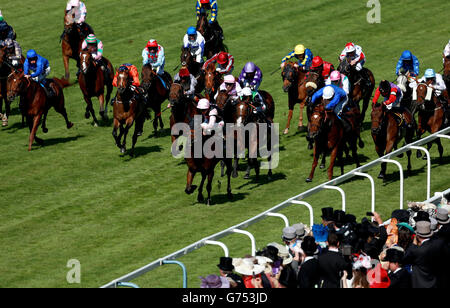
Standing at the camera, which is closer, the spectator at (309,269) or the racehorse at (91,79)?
the spectator at (309,269)

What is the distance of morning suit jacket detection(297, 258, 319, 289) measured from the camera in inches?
374

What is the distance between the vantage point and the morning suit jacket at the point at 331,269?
375 inches

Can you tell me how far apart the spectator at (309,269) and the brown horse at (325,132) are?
708 cm

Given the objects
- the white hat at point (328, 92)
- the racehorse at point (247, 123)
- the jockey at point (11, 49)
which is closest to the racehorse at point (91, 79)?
the jockey at point (11, 49)

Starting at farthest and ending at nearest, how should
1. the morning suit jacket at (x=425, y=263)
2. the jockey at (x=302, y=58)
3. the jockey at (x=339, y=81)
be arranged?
1. the jockey at (x=302, y=58)
2. the jockey at (x=339, y=81)
3. the morning suit jacket at (x=425, y=263)

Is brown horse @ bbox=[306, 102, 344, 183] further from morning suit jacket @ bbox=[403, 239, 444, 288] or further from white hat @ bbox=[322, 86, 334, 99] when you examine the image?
morning suit jacket @ bbox=[403, 239, 444, 288]

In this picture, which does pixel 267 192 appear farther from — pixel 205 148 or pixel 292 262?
pixel 292 262

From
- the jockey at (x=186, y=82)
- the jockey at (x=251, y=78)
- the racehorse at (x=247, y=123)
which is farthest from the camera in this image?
the jockey at (x=251, y=78)

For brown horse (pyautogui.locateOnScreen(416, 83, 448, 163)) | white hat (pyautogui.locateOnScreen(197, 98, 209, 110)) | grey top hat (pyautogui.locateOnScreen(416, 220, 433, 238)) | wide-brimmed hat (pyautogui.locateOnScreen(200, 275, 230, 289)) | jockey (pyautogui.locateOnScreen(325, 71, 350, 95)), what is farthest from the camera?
jockey (pyautogui.locateOnScreen(325, 71, 350, 95))

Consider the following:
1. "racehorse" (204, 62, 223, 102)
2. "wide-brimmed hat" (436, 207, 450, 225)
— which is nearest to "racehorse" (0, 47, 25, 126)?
"racehorse" (204, 62, 223, 102)

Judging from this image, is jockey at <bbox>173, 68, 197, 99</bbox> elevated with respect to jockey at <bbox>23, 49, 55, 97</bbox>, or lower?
lower

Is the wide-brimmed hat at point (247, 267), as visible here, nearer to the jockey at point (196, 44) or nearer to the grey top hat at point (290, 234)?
the grey top hat at point (290, 234)

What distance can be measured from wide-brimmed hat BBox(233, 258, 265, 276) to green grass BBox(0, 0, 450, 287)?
341 centimetres

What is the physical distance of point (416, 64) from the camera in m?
19.3
